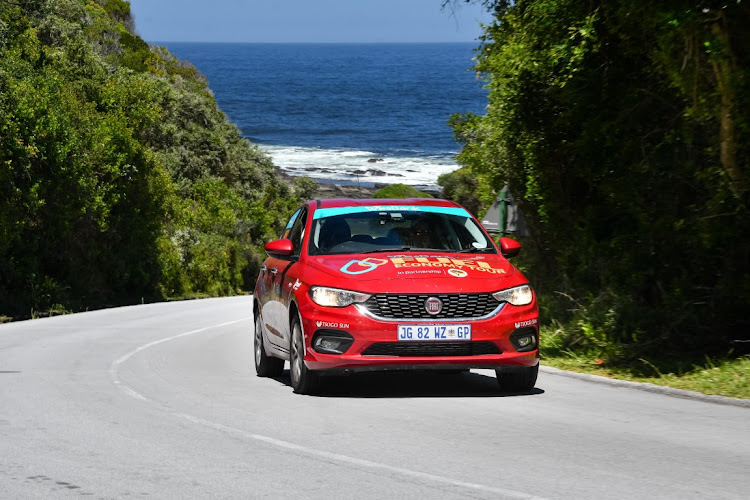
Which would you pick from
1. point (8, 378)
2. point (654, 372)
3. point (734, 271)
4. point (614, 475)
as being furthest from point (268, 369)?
point (614, 475)

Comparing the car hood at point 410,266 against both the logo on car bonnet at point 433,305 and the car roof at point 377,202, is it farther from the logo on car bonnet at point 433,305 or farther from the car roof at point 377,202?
the car roof at point 377,202

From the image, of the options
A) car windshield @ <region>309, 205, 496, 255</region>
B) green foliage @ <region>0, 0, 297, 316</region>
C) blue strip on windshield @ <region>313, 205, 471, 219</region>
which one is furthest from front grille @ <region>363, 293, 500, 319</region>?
green foliage @ <region>0, 0, 297, 316</region>

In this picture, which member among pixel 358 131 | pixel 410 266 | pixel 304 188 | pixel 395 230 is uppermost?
pixel 395 230

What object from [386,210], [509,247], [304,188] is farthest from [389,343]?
[304,188]

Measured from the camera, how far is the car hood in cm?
1003

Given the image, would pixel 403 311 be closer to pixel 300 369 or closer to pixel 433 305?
pixel 433 305

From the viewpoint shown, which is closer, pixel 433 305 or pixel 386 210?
pixel 433 305

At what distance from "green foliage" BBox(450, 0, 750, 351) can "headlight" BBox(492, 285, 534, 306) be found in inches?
114

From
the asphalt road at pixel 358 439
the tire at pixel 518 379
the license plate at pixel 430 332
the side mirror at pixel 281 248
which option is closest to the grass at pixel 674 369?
the asphalt road at pixel 358 439

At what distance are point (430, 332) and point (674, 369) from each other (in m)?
3.73

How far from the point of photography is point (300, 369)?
10391 millimetres

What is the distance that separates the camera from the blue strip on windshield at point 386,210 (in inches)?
448

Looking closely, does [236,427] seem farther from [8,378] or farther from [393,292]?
[8,378]

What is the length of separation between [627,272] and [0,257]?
22.8m
